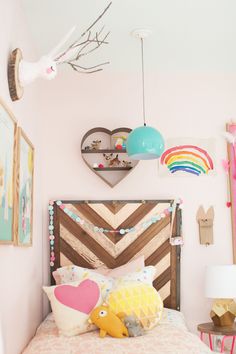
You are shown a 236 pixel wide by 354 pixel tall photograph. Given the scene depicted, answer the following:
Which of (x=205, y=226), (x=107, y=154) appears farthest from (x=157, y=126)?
(x=205, y=226)

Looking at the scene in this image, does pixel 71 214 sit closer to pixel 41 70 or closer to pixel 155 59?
pixel 155 59

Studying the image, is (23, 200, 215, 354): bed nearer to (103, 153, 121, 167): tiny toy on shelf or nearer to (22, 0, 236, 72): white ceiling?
(103, 153, 121, 167): tiny toy on shelf

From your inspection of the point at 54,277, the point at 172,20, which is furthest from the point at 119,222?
the point at 172,20

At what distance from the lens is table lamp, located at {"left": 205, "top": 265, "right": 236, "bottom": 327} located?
3.62 m

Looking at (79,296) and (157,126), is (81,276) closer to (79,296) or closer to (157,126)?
(79,296)

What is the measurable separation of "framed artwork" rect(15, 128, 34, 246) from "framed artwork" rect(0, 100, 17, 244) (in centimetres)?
12

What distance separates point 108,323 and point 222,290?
1028 millimetres

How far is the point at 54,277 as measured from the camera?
369 cm

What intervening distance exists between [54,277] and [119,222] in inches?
25.9

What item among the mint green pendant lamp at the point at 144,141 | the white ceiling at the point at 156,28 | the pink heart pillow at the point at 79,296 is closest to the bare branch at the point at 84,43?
the white ceiling at the point at 156,28

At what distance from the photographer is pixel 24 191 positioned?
9.91 feet

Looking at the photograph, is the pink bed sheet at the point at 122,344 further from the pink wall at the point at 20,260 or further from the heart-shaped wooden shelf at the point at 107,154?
the heart-shaped wooden shelf at the point at 107,154

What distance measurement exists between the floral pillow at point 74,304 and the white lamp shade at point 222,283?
0.88 meters

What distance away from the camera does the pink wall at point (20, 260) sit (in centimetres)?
248
